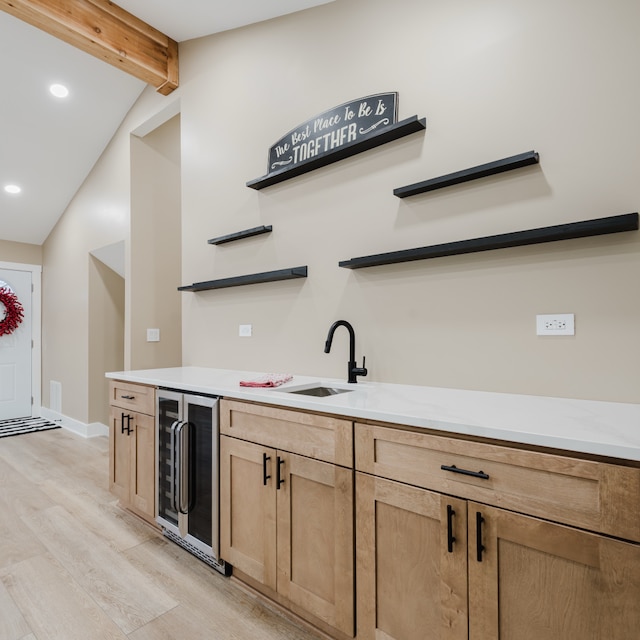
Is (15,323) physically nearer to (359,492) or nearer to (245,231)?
(245,231)

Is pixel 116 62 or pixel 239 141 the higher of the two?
pixel 116 62

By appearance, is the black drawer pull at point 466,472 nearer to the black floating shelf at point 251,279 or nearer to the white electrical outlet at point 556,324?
the white electrical outlet at point 556,324

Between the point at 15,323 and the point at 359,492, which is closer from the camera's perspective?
the point at 359,492

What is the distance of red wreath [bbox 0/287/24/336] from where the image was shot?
5461 mm

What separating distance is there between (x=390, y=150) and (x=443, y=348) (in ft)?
3.42

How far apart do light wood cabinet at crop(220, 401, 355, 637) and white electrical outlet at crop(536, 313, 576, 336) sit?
0.89 meters

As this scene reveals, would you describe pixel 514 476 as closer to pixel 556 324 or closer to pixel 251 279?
pixel 556 324

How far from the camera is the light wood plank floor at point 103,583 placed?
5.48 feet

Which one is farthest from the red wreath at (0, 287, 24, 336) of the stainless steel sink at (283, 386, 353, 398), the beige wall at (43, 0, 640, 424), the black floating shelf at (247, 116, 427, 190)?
the stainless steel sink at (283, 386, 353, 398)

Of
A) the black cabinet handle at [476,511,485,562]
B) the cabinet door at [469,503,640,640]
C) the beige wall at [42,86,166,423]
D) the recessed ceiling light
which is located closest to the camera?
the cabinet door at [469,503,640,640]

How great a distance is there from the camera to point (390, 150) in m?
2.12

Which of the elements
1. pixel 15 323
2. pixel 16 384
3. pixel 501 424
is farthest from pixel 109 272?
pixel 501 424

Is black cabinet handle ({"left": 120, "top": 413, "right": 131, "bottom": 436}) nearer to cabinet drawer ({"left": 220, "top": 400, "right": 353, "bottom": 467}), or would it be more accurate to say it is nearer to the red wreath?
cabinet drawer ({"left": 220, "top": 400, "right": 353, "bottom": 467})

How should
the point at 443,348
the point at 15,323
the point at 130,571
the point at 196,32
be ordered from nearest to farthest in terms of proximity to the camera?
1. the point at 443,348
2. the point at 130,571
3. the point at 196,32
4. the point at 15,323
